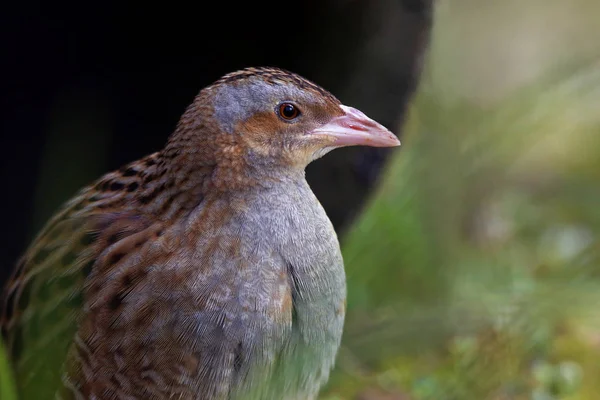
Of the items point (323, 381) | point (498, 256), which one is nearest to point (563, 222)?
point (498, 256)

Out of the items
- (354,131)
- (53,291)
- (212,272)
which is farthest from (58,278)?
(354,131)

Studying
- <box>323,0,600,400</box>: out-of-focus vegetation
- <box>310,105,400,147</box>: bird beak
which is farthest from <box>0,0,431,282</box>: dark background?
<box>310,105,400,147</box>: bird beak

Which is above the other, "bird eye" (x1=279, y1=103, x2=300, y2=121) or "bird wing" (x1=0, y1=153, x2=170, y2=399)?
"bird eye" (x1=279, y1=103, x2=300, y2=121)

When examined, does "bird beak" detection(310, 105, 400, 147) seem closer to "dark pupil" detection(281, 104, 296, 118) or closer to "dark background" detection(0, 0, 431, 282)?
"dark pupil" detection(281, 104, 296, 118)

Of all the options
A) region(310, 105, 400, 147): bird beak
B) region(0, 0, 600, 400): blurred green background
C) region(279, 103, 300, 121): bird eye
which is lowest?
region(0, 0, 600, 400): blurred green background

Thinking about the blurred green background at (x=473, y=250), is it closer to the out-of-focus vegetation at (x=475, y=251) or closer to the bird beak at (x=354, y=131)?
the out-of-focus vegetation at (x=475, y=251)

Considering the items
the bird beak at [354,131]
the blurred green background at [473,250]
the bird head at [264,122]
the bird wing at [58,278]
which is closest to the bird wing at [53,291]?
the bird wing at [58,278]
